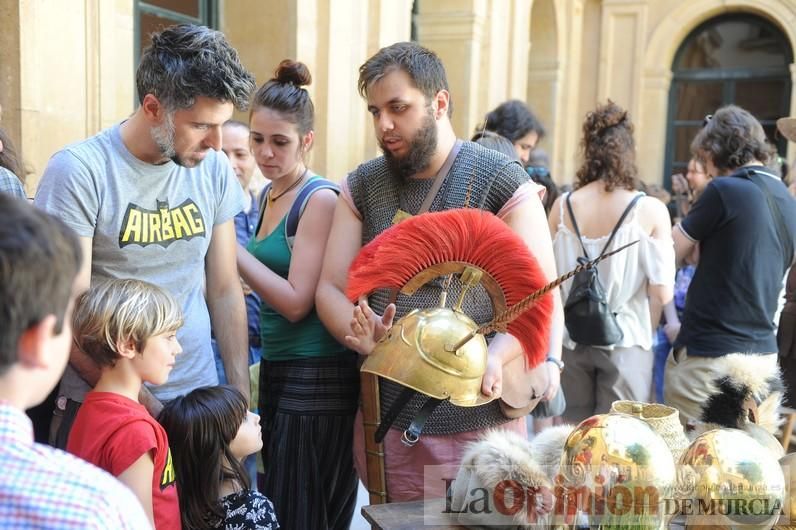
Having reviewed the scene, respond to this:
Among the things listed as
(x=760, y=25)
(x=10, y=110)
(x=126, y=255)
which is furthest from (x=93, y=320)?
(x=760, y=25)

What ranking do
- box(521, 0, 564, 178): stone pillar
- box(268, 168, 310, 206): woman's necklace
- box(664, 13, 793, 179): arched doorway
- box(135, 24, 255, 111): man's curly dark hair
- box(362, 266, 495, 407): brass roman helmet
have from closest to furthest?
box(362, 266, 495, 407): brass roman helmet
box(135, 24, 255, 111): man's curly dark hair
box(268, 168, 310, 206): woman's necklace
box(521, 0, 564, 178): stone pillar
box(664, 13, 793, 179): arched doorway

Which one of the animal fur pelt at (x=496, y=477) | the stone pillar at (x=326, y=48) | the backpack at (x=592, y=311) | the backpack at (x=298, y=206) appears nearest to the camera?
the animal fur pelt at (x=496, y=477)

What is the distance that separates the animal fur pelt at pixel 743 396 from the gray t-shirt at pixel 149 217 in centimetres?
146

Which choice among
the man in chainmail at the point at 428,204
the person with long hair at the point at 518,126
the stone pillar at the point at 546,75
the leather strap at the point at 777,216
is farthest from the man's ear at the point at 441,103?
the stone pillar at the point at 546,75

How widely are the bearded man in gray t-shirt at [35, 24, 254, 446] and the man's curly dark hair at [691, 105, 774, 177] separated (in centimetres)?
236

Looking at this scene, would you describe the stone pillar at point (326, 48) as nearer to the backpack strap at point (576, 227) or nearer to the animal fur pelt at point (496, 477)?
the backpack strap at point (576, 227)

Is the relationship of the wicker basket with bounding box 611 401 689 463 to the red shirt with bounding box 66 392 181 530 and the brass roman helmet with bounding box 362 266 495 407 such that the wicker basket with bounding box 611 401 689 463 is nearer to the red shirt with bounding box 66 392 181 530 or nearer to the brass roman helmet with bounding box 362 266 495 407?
the brass roman helmet with bounding box 362 266 495 407

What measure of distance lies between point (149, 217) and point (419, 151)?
2.56 feet

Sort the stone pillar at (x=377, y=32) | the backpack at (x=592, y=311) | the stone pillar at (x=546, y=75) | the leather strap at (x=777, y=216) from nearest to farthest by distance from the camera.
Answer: the leather strap at (x=777, y=216) < the backpack at (x=592, y=311) < the stone pillar at (x=377, y=32) < the stone pillar at (x=546, y=75)

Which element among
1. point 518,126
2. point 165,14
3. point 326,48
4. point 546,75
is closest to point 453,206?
point 518,126

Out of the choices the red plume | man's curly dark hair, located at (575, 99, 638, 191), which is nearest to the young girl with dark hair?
the red plume

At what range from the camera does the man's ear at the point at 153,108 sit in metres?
2.10

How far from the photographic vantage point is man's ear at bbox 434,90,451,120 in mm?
2271

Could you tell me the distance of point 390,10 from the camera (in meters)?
7.08
